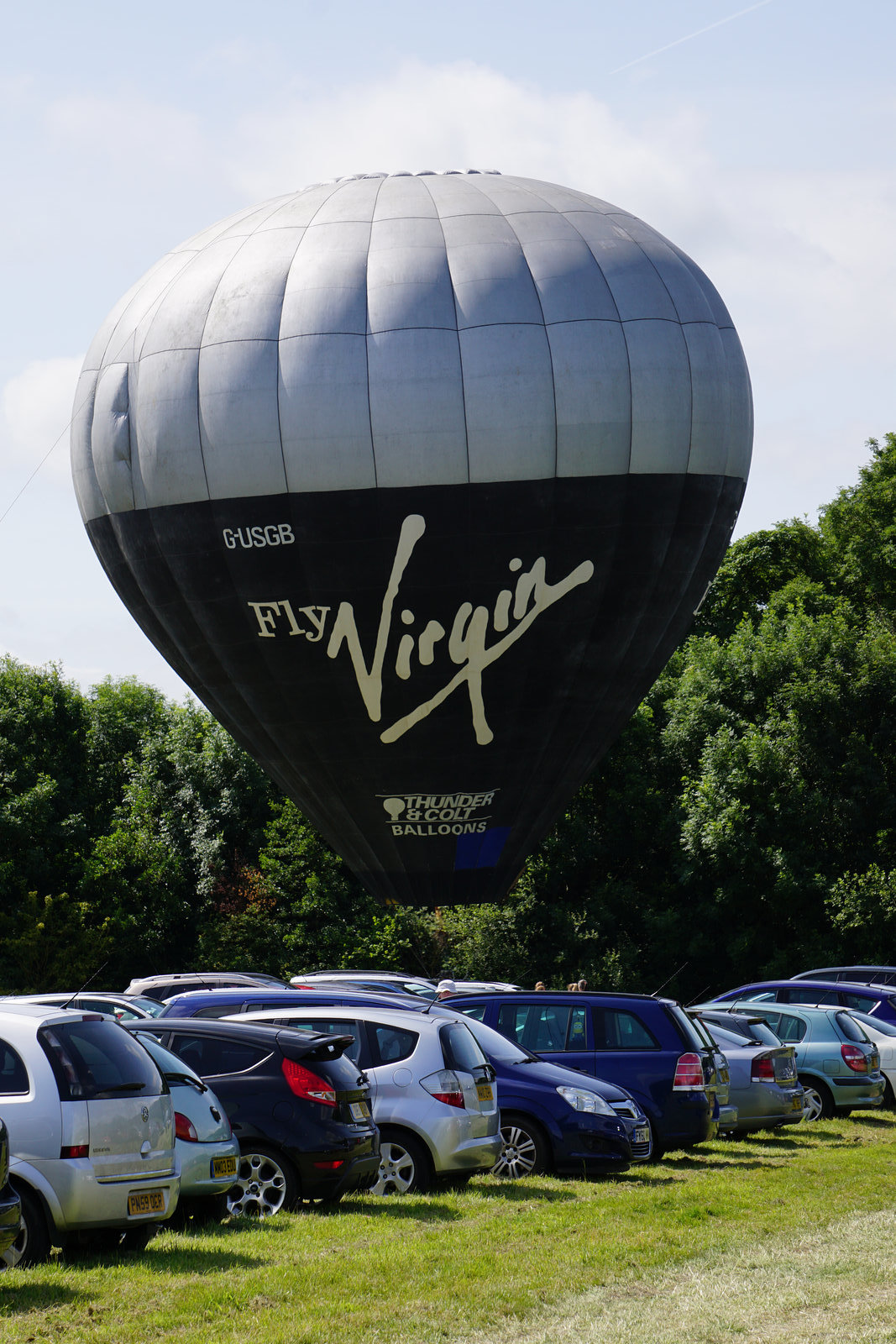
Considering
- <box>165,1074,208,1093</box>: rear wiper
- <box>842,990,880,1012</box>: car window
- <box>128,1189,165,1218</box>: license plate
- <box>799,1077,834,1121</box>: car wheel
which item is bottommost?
<box>799,1077,834,1121</box>: car wheel

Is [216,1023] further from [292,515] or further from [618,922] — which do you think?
[618,922]

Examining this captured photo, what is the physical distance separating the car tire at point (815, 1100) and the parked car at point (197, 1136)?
435 inches

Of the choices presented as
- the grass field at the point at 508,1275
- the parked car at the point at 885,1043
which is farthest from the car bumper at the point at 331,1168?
the parked car at the point at 885,1043

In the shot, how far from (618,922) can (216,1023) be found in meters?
31.5

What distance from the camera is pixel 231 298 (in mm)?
23828

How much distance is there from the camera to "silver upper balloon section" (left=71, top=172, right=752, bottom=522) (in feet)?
74.4

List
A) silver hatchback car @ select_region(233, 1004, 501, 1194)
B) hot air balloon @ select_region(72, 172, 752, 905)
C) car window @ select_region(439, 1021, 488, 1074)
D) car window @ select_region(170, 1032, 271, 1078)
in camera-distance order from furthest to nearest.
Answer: hot air balloon @ select_region(72, 172, 752, 905) < car window @ select_region(439, 1021, 488, 1074) < silver hatchback car @ select_region(233, 1004, 501, 1194) < car window @ select_region(170, 1032, 271, 1078)

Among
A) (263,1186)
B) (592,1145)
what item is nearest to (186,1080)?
(263,1186)

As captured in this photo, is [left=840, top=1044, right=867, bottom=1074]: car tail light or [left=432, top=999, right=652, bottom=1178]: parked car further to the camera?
[left=840, top=1044, right=867, bottom=1074]: car tail light

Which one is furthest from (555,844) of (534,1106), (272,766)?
(534,1106)

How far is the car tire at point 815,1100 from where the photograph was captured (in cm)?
2048

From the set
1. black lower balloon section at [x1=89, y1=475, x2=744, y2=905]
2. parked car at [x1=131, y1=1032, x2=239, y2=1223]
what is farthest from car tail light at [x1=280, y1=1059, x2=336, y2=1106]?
black lower balloon section at [x1=89, y1=475, x2=744, y2=905]

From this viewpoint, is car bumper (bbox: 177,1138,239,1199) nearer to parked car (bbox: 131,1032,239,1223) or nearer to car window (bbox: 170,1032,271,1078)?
parked car (bbox: 131,1032,239,1223)

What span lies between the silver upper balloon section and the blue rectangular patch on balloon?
638 cm
